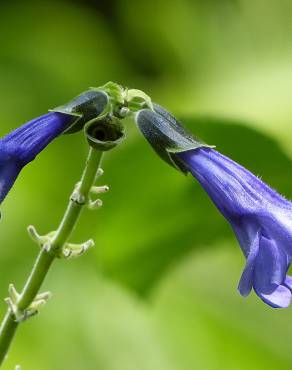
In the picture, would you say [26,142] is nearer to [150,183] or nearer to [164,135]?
[164,135]

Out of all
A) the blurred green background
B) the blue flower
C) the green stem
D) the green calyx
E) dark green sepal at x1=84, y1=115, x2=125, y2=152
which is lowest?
the blurred green background

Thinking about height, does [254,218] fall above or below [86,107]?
below

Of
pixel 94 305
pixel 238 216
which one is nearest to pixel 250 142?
Answer: pixel 238 216

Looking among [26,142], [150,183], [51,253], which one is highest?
[26,142]

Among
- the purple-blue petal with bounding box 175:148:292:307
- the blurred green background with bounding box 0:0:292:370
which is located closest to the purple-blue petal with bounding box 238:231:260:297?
the purple-blue petal with bounding box 175:148:292:307

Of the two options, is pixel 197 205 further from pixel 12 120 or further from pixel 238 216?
pixel 12 120

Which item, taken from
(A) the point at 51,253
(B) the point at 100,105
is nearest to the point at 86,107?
(B) the point at 100,105

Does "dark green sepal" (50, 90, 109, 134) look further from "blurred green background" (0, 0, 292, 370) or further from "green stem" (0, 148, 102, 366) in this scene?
"blurred green background" (0, 0, 292, 370)

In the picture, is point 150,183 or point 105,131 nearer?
point 105,131

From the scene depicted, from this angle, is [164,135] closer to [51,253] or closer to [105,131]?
[105,131]
